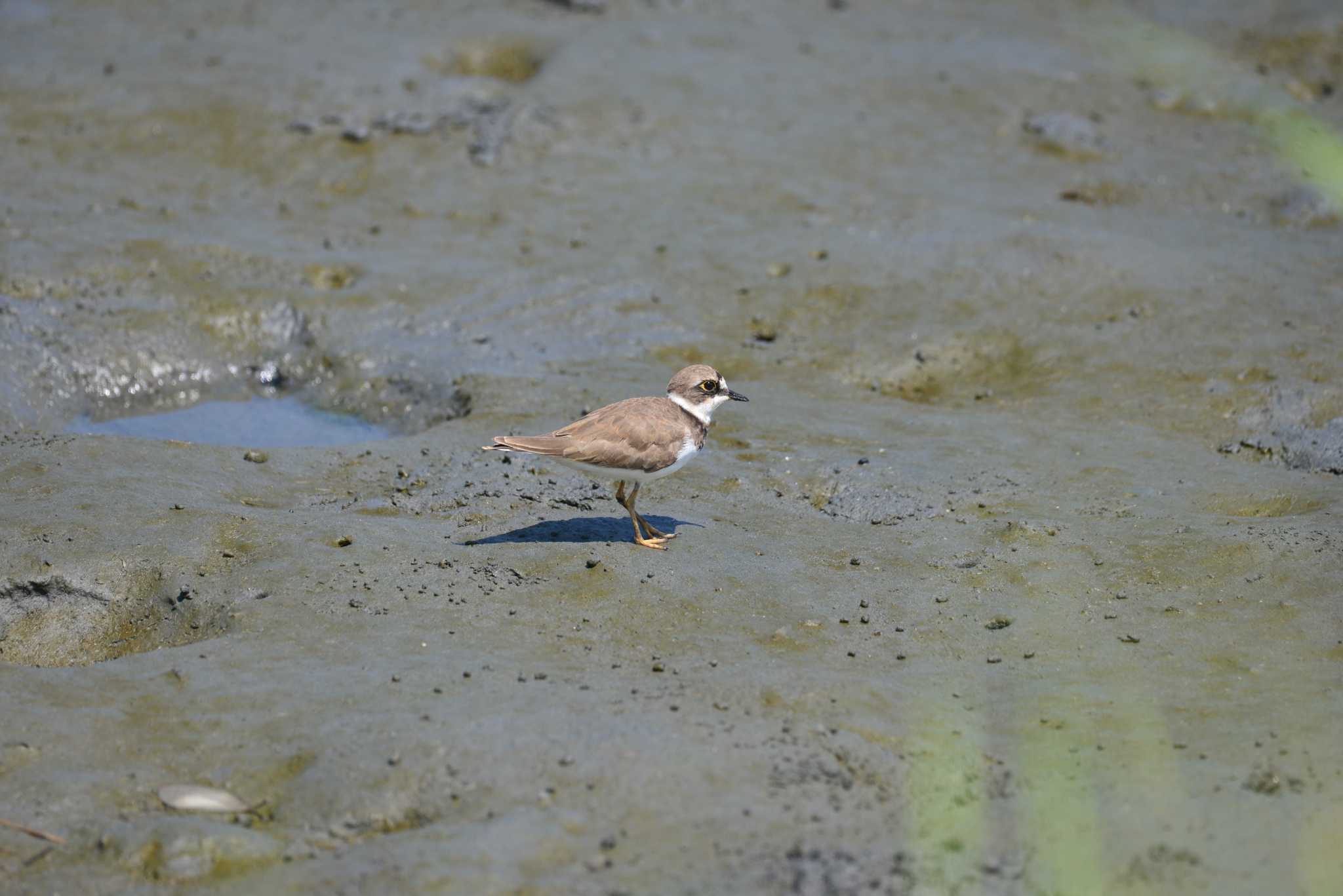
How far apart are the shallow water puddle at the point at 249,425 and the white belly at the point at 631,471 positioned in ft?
8.24

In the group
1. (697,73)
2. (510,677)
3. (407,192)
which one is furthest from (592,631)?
(697,73)

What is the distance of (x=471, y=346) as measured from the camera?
36.6 feet

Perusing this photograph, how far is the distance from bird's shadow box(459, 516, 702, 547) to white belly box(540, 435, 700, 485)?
0.36 meters

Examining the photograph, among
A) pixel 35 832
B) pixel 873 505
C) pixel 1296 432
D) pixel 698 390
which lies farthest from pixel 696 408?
pixel 1296 432

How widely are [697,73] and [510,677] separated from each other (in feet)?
37.4

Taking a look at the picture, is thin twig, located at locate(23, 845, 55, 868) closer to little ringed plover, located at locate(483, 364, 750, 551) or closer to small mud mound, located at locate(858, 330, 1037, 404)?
little ringed plover, located at locate(483, 364, 750, 551)

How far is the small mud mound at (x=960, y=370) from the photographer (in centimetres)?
1097

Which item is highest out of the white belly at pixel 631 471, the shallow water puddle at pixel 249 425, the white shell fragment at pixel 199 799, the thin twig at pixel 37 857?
the white belly at pixel 631 471

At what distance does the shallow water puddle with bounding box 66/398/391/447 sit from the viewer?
10.1 m

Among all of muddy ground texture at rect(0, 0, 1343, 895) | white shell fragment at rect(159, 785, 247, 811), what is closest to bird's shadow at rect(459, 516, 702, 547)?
muddy ground texture at rect(0, 0, 1343, 895)

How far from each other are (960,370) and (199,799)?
757 centimetres

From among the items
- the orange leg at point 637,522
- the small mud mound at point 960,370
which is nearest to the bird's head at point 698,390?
the orange leg at point 637,522

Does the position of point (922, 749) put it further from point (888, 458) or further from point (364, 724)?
point (888, 458)

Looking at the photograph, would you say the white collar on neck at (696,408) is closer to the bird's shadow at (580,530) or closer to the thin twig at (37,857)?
the bird's shadow at (580,530)
